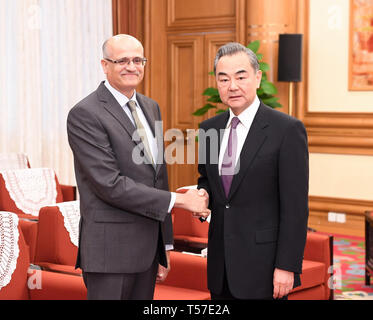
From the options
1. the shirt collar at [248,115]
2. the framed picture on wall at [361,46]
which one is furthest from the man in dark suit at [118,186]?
the framed picture on wall at [361,46]

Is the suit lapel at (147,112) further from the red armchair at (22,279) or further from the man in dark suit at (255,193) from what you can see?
the red armchair at (22,279)

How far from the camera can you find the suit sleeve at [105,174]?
7.31 ft

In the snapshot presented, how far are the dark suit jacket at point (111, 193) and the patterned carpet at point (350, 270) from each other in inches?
105

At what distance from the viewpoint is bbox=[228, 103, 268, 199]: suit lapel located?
2.17 meters

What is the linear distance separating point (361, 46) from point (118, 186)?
18.0 feet

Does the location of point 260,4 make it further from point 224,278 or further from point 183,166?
point 224,278

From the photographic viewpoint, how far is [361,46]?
7000 millimetres

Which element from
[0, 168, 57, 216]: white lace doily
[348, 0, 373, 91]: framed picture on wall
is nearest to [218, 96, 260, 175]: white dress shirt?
[0, 168, 57, 216]: white lace doily

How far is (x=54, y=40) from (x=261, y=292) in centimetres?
546

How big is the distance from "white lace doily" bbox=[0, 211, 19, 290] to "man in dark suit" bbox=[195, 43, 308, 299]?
124cm

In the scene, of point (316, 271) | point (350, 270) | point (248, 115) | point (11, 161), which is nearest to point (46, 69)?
point (11, 161)

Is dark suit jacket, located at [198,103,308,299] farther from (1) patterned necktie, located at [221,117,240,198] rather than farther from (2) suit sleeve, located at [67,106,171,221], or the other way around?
(2) suit sleeve, located at [67,106,171,221]

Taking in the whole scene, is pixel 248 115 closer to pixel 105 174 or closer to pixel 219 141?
pixel 219 141

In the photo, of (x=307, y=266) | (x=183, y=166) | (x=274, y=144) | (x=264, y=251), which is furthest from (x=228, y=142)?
(x=183, y=166)
